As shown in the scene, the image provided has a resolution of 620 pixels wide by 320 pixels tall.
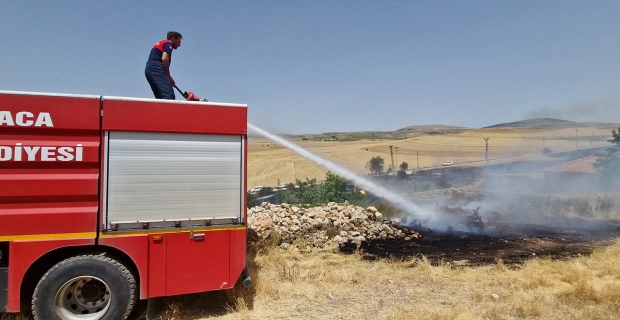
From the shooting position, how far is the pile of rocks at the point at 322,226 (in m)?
10.2

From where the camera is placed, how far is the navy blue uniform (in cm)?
571

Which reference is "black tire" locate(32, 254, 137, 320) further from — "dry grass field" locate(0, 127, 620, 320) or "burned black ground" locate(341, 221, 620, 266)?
"burned black ground" locate(341, 221, 620, 266)

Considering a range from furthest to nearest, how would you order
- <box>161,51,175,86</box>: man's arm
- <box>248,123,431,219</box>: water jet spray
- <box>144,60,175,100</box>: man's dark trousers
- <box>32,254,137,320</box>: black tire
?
<box>248,123,431,219</box>: water jet spray
<box>161,51,175,86</box>: man's arm
<box>144,60,175,100</box>: man's dark trousers
<box>32,254,137,320</box>: black tire

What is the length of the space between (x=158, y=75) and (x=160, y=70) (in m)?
0.09

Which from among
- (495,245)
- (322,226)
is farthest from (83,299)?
(495,245)

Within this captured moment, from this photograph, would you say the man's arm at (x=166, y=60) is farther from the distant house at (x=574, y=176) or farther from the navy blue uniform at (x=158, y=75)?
the distant house at (x=574, y=176)

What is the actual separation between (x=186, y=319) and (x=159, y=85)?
3.39 meters

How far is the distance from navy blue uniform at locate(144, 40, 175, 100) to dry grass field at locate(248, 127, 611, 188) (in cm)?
2694

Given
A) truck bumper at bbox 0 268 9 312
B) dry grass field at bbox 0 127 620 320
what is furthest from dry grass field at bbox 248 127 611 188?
truck bumper at bbox 0 268 9 312

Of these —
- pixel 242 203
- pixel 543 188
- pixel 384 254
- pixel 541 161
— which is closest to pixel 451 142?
pixel 541 161

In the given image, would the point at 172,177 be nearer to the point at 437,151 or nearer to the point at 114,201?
the point at 114,201

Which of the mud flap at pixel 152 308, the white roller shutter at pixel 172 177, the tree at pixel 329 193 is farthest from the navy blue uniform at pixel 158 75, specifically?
the tree at pixel 329 193

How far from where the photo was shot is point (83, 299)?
4.83 metres

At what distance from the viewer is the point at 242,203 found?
17.6 feet
